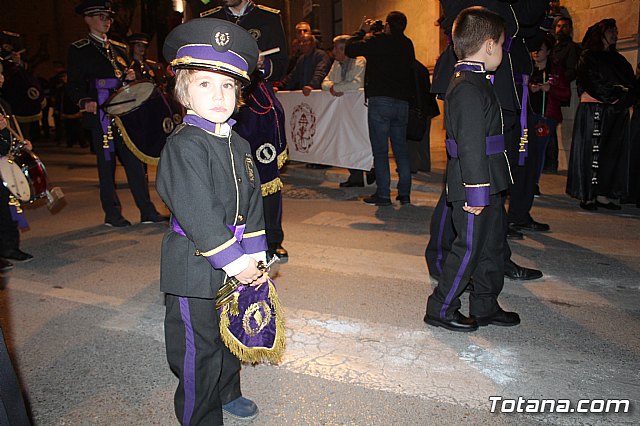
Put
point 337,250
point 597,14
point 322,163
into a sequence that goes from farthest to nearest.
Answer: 1. point 322,163
2. point 597,14
3. point 337,250

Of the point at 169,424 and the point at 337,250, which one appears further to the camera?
the point at 337,250

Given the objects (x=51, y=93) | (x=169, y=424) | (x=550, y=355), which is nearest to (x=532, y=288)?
(x=550, y=355)

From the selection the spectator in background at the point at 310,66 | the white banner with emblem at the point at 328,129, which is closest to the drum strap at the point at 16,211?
the white banner with emblem at the point at 328,129

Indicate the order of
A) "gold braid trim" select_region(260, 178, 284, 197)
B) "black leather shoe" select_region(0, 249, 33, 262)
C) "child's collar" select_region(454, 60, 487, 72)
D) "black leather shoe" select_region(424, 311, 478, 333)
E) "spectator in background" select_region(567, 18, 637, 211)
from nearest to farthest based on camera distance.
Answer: "child's collar" select_region(454, 60, 487, 72)
"black leather shoe" select_region(424, 311, 478, 333)
"gold braid trim" select_region(260, 178, 284, 197)
"black leather shoe" select_region(0, 249, 33, 262)
"spectator in background" select_region(567, 18, 637, 211)

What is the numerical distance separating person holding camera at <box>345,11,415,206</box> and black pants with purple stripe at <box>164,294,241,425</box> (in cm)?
549

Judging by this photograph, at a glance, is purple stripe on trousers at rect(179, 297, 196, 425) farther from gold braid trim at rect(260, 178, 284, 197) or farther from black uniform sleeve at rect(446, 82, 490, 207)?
gold braid trim at rect(260, 178, 284, 197)

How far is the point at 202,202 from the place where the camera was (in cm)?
232

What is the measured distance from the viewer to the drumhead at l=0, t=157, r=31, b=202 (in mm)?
5055

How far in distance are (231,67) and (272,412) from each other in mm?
1700

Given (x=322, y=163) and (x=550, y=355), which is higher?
(x=322, y=163)

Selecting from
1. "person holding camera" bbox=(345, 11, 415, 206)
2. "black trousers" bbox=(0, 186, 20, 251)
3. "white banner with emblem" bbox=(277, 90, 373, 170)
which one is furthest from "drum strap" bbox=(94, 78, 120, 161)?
"white banner with emblem" bbox=(277, 90, 373, 170)

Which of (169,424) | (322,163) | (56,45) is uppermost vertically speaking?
(56,45)

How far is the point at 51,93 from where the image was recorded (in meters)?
22.4

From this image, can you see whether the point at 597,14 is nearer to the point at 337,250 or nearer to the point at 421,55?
the point at 421,55
